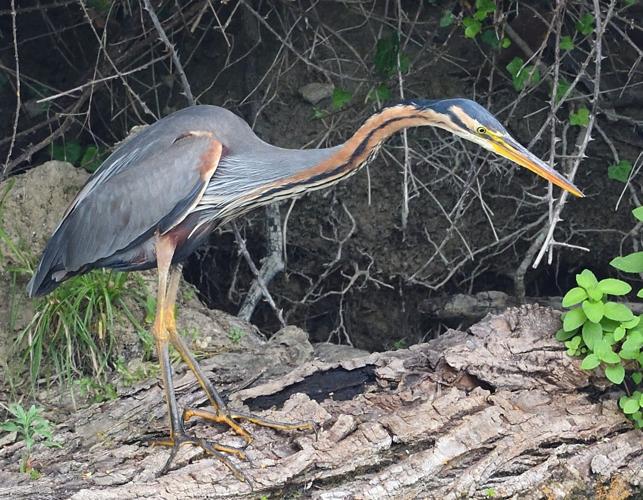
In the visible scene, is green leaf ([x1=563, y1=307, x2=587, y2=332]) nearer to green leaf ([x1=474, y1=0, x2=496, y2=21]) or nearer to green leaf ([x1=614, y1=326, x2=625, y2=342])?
green leaf ([x1=614, y1=326, x2=625, y2=342])

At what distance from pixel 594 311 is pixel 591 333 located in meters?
0.11

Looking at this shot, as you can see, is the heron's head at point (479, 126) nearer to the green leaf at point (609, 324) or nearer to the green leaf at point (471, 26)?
the green leaf at point (609, 324)

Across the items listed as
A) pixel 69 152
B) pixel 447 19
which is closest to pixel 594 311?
pixel 447 19

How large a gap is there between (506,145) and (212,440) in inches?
48.8

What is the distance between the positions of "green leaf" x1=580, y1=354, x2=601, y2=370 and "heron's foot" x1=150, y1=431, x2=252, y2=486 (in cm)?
105

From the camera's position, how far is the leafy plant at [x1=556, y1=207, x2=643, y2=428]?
2965 millimetres

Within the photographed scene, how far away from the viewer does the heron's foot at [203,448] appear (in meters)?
2.77

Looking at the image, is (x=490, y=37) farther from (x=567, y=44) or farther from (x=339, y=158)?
(x=339, y=158)

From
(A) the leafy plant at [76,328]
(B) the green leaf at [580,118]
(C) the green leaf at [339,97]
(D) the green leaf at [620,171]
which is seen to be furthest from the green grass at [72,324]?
(D) the green leaf at [620,171]

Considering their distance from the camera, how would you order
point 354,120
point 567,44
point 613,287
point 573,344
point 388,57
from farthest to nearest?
point 354,120, point 388,57, point 567,44, point 573,344, point 613,287

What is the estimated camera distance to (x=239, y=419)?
122 inches

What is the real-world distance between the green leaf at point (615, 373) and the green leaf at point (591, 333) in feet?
0.27

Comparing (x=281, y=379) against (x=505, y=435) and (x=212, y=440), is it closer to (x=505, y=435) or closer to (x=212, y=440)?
(x=212, y=440)

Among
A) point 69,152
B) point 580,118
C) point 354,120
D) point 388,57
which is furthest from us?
point 69,152
